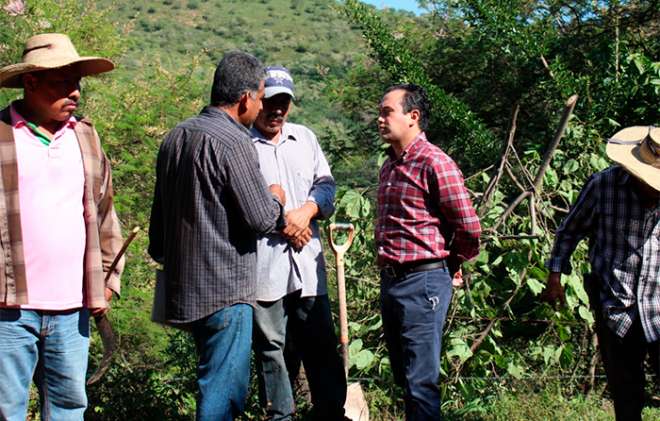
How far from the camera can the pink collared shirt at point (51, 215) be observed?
11.3 ft

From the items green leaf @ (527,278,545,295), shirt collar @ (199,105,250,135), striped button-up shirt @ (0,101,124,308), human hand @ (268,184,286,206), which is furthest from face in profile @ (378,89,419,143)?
green leaf @ (527,278,545,295)

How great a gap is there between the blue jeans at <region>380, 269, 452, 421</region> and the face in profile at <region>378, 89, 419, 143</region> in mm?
714

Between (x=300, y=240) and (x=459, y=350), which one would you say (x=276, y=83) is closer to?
(x=300, y=240)

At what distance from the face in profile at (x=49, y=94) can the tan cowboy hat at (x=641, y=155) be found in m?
2.43

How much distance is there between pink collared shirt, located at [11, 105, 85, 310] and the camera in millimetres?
3439

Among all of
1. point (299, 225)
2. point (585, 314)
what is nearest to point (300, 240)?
point (299, 225)

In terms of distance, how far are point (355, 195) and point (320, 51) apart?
3243 cm

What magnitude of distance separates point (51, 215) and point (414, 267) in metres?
1.75

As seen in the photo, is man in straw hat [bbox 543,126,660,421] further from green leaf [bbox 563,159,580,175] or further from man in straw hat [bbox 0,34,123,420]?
man in straw hat [bbox 0,34,123,420]

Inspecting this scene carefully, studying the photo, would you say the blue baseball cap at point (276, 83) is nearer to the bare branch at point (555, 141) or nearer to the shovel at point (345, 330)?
the shovel at point (345, 330)

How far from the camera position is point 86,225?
3.67m

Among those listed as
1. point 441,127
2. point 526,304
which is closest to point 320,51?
point 441,127

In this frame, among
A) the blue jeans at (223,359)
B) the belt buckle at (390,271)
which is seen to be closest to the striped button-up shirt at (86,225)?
the blue jeans at (223,359)

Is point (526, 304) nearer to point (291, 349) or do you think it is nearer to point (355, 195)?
point (355, 195)
